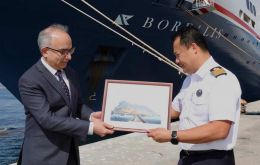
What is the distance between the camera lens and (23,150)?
281 cm

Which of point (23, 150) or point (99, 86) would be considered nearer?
point (23, 150)

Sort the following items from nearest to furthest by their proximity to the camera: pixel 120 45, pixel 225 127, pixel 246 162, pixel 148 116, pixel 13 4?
pixel 225 127 → pixel 148 116 → pixel 246 162 → pixel 13 4 → pixel 120 45

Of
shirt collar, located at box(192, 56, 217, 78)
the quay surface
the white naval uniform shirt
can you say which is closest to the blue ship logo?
the quay surface

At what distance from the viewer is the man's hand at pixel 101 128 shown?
9.27 feet

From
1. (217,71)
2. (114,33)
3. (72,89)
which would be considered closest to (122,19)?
(114,33)

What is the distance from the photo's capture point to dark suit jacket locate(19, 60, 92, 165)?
105 inches

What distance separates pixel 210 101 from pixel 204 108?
3.0 inches

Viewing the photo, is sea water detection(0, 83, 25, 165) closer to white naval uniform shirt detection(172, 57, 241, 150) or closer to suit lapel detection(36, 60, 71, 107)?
suit lapel detection(36, 60, 71, 107)

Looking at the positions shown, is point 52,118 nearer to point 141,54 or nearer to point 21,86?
point 21,86

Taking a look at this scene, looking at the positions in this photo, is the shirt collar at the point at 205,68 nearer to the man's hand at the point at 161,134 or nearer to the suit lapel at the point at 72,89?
the man's hand at the point at 161,134

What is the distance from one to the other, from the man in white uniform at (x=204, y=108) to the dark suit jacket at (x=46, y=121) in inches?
23.1

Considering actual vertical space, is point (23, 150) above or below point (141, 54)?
below

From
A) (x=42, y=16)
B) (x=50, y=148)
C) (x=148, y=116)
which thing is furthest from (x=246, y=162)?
(x=42, y=16)

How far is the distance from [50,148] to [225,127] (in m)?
1.14
